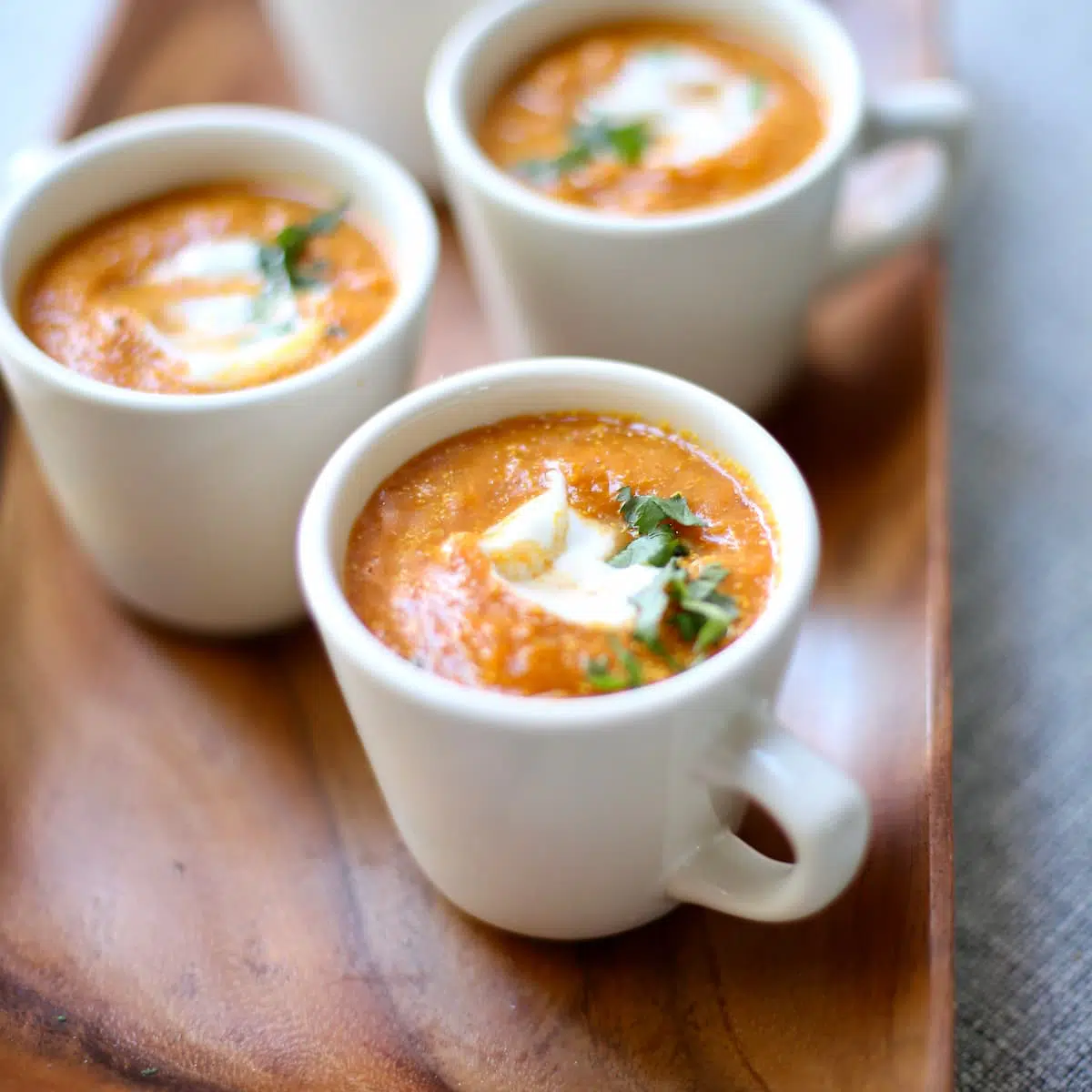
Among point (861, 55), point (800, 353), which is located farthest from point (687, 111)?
point (861, 55)

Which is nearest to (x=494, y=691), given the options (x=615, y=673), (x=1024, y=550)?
(x=615, y=673)

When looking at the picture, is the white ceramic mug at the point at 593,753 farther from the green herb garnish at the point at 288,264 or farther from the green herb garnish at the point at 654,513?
the green herb garnish at the point at 288,264

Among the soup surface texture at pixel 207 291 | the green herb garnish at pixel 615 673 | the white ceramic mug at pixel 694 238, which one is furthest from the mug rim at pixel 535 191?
the green herb garnish at pixel 615 673

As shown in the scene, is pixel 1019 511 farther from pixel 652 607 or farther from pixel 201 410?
pixel 201 410

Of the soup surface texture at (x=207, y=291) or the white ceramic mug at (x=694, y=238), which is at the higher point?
the soup surface texture at (x=207, y=291)

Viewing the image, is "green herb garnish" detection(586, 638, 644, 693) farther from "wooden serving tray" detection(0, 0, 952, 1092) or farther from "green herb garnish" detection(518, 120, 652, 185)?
"green herb garnish" detection(518, 120, 652, 185)

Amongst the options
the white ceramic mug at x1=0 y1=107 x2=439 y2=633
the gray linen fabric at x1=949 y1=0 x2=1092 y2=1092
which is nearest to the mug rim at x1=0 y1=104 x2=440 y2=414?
the white ceramic mug at x1=0 y1=107 x2=439 y2=633
